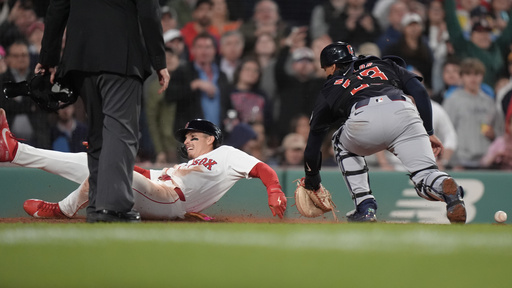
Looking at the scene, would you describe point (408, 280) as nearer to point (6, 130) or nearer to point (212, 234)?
point (212, 234)

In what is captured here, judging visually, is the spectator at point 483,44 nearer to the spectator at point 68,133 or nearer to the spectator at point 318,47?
the spectator at point 318,47

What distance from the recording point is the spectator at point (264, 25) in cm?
774

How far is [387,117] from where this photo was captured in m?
4.30

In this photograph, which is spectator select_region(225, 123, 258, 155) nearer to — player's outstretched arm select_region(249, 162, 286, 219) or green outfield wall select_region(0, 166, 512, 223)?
green outfield wall select_region(0, 166, 512, 223)

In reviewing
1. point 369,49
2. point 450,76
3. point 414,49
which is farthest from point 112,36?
point 450,76

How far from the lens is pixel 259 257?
240cm

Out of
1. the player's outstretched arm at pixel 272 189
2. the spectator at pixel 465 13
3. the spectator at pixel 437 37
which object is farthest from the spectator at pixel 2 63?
the spectator at pixel 465 13

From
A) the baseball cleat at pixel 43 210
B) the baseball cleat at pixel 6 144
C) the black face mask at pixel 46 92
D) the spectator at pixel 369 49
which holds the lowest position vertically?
the baseball cleat at pixel 43 210

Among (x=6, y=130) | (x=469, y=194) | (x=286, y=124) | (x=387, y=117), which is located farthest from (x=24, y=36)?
(x=469, y=194)

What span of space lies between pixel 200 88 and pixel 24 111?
1862 millimetres

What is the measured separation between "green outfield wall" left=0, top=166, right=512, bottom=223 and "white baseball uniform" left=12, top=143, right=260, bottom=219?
2.96ft

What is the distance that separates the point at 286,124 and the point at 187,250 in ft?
16.6

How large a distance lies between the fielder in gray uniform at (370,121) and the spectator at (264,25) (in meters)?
3.05

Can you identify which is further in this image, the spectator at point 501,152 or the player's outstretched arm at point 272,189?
the spectator at point 501,152
